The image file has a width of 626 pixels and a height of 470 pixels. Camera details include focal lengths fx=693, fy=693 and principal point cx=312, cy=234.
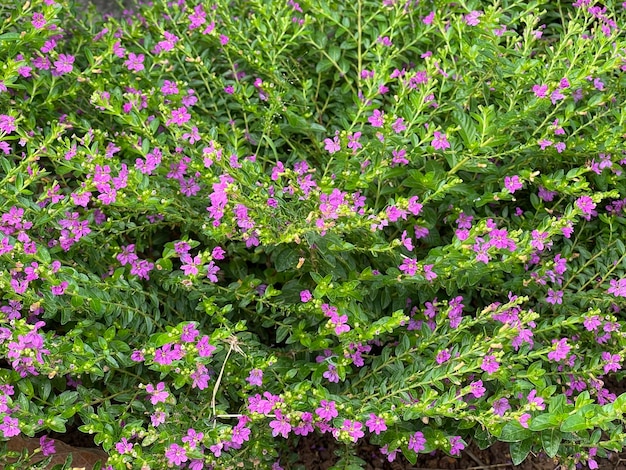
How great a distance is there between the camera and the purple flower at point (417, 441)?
2.60 m

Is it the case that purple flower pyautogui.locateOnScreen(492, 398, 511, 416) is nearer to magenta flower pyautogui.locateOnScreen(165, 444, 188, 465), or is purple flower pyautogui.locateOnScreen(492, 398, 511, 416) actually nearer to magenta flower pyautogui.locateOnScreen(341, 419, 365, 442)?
magenta flower pyautogui.locateOnScreen(341, 419, 365, 442)

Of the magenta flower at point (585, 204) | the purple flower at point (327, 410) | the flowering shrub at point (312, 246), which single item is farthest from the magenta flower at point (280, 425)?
the magenta flower at point (585, 204)

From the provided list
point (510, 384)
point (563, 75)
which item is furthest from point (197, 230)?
point (563, 75)

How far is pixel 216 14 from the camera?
3414 millimetres

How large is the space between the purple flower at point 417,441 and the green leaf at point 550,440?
54 centimetres

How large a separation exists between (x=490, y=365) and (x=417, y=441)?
1.52ft

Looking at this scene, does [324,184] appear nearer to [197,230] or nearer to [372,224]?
[372,224]

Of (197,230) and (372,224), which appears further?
(197,230)

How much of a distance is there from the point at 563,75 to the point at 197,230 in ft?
5.23

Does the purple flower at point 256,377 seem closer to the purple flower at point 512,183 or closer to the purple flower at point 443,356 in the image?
the purple flower at point 443,356

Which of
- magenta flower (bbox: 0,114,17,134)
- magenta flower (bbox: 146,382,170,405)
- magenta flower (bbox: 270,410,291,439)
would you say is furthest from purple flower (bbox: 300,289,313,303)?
magenta flower (bbox: 0,114,17,134)

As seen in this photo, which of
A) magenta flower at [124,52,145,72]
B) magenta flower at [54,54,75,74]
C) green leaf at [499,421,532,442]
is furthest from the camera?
magenta flower at [124,52,145,72]

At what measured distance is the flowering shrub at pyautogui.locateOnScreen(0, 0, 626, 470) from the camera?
2395 mm

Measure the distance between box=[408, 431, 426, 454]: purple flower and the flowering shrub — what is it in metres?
0.02
